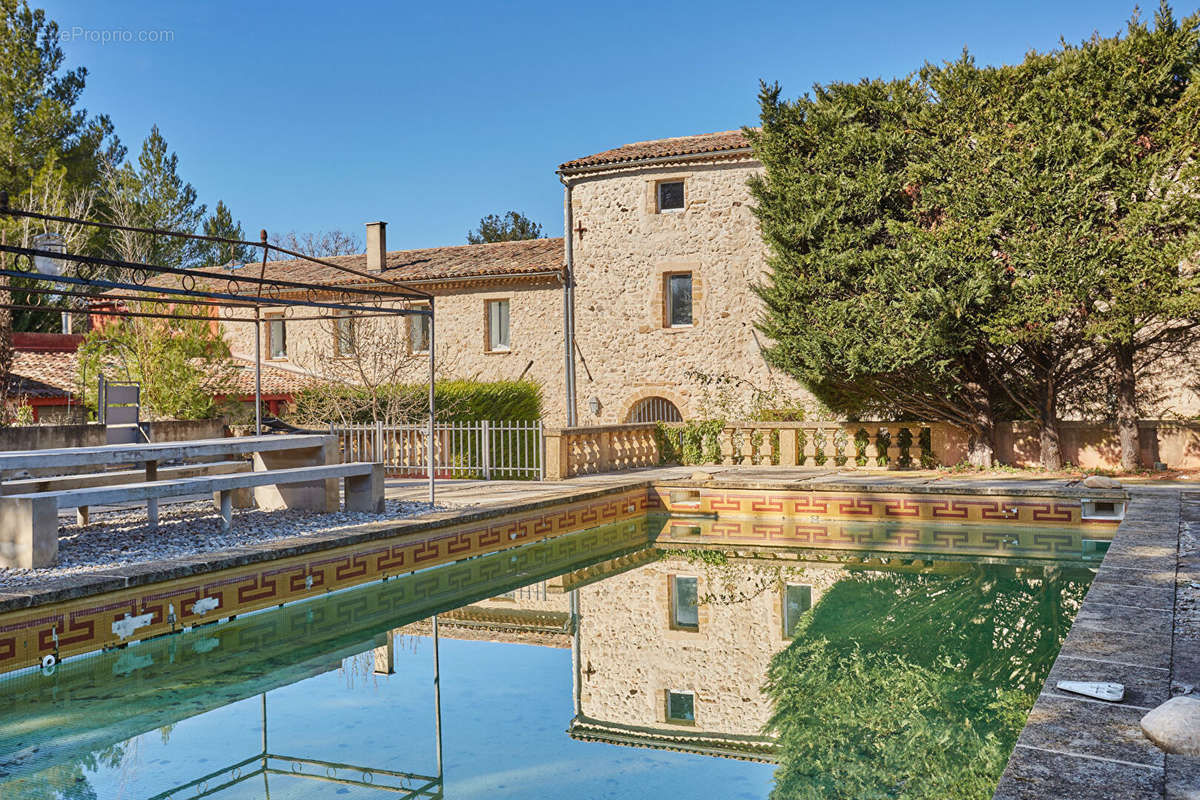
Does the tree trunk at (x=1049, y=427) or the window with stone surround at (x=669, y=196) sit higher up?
the window with stone surround at (x=669, y=196)

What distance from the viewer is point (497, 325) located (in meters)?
22.1

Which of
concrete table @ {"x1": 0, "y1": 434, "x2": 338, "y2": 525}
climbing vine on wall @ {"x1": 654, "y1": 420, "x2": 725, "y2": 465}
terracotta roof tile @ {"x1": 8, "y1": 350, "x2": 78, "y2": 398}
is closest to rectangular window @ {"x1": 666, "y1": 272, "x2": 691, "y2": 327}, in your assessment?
climbing vine on wall @ {"x1": 654, "y1": 420, "x2": 725, "y2": 465}

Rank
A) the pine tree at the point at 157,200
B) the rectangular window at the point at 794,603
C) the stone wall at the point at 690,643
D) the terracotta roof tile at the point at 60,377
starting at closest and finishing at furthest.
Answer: the stone wall at the point at 690,643 → the rectangular window at the point at 794,603 → the terracotta roof tile at the point at 60,377 → the pine tree at the point at 157,200

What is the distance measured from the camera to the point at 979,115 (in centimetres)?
1439

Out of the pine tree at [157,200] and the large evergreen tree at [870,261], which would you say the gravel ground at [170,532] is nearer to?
the large evergreen tree at [870,261]

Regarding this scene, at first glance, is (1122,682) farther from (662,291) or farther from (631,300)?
(631,300)

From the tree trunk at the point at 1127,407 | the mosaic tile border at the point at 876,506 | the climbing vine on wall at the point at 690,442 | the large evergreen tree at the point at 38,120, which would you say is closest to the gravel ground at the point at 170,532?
the mosaic tile border at the point at 876,506

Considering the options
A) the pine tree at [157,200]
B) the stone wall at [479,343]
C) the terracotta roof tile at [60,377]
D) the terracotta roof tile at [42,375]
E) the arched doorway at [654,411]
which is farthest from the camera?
the pine tree at [157,200]

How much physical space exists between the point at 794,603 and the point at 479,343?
14832 millimetres

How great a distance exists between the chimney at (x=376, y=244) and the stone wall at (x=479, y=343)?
202 centimetres

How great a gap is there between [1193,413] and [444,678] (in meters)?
13.8

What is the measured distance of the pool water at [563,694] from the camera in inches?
176

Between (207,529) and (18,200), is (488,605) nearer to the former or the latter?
(207,529)

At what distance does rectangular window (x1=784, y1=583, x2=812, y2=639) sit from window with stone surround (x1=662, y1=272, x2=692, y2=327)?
11.7 meters
